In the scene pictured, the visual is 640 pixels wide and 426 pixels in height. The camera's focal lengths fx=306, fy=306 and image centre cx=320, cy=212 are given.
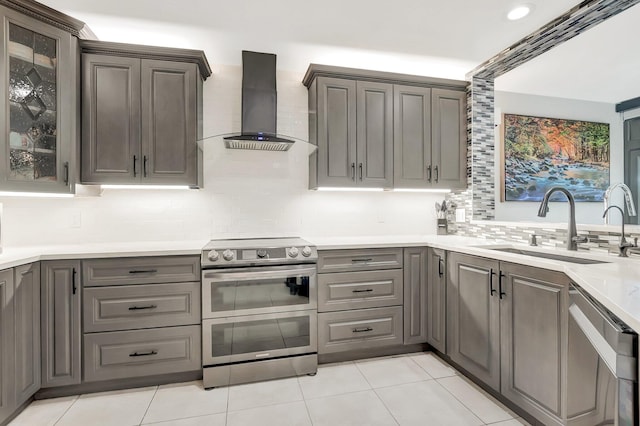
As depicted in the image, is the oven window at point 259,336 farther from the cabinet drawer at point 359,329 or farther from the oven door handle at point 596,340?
the oven door handle at point 596,340

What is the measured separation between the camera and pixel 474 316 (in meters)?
2.15

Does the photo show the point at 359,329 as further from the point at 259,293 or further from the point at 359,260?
the point at 259,293

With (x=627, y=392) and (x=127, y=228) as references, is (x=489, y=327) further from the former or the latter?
(x=127, y=228)

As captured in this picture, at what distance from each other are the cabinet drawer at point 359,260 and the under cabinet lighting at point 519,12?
1.92 m

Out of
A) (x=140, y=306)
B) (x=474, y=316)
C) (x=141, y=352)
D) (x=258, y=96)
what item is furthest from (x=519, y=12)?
(x=141, y=352)

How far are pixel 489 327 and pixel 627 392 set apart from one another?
1272 millimetres

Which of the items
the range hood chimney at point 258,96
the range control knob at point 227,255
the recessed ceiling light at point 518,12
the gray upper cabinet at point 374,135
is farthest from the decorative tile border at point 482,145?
the range control knob at point 227,255

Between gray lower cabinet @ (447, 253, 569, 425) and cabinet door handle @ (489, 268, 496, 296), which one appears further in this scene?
cabinet door handle @ (489, 268, 496, 296)

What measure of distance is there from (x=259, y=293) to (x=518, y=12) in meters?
2.77

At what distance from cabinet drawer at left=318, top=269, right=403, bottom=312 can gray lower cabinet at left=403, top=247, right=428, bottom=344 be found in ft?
0.25

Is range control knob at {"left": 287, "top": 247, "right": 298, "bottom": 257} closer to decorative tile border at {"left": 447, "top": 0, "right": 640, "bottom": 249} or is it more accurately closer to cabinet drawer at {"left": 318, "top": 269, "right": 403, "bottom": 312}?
cabinet drawer at {"left": 318, "top": 269, "right": 403, "bottom": 312}

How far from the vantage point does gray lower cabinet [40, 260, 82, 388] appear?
2.00 m

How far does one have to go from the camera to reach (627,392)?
0.81m

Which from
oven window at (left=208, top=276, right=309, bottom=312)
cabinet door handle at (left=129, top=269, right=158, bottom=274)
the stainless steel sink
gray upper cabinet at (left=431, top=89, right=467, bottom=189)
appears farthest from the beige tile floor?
gray upper cabinet at (left=431, top=89, right=467, bottom=189)
